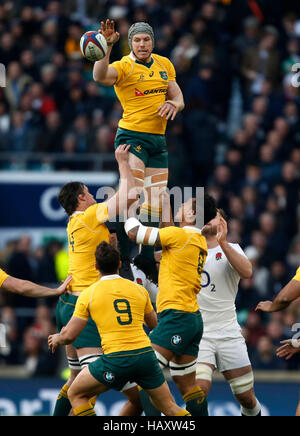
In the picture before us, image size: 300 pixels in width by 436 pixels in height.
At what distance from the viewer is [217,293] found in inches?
457

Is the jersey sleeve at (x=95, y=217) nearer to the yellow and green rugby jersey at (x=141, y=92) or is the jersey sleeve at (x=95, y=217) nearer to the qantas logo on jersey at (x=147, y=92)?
the yellow and green rugby jersey at (x=141, y=92)

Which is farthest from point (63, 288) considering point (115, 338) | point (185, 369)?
point (185, 369)

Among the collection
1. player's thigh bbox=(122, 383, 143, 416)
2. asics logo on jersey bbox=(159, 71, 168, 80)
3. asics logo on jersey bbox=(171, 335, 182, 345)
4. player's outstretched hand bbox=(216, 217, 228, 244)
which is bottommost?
player's thigh bbox=(122, 383, 143, 416)

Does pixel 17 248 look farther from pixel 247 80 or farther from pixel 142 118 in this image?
pixel 142 118

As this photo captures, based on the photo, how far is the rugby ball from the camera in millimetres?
10641

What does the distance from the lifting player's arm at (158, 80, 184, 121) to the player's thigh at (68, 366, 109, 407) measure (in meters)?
3.00

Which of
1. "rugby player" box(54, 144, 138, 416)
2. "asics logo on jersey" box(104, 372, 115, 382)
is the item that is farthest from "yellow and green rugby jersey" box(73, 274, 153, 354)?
"rugby player" box(54, 144, 138, 416)

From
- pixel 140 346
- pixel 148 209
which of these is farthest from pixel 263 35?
pixel 140 346

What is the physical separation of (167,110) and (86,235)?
5.41 ft

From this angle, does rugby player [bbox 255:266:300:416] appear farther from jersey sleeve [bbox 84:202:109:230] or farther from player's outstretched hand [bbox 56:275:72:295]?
player's outstretched hand [bbox 56:275:72:295]

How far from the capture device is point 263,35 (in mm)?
19625

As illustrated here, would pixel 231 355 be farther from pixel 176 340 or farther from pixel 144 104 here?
pixel 144 104
